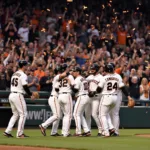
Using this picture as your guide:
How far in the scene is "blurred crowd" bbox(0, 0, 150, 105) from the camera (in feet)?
68.7

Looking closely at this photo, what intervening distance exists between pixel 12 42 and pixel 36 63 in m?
1.49

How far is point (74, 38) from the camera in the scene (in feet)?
81.3

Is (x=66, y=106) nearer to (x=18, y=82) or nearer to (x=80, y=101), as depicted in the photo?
(x=80, y=101)

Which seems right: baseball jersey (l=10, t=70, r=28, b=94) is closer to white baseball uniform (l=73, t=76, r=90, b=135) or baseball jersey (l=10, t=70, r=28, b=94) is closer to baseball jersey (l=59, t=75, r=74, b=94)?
baseball jersey (l=59, t=75, r=74, b=94)

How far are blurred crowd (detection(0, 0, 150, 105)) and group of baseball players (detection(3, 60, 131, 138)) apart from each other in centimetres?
88

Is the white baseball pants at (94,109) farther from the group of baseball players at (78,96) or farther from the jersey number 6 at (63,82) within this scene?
the jersey number 6 at (63,82)

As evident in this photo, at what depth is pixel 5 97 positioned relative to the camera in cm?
2009

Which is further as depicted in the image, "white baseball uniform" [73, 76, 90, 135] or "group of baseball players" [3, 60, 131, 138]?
"white baseball uniform" [73, 76, 90, 135]

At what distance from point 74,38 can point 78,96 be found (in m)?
8.26

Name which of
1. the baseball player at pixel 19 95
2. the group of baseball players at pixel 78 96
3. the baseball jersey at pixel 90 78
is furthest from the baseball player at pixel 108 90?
the baseball player at pixel 19 95

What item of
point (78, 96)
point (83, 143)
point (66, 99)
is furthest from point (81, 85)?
point (83, 143)

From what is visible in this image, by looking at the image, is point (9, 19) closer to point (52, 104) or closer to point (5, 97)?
point (5, 97)

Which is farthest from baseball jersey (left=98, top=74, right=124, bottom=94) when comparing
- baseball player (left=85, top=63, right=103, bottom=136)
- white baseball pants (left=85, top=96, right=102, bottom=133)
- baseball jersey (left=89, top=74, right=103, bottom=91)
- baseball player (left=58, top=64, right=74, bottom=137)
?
white baseball pants (left=85, top=96, right=102, bottom=133)

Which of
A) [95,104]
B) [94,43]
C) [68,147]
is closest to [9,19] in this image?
[94,43]
